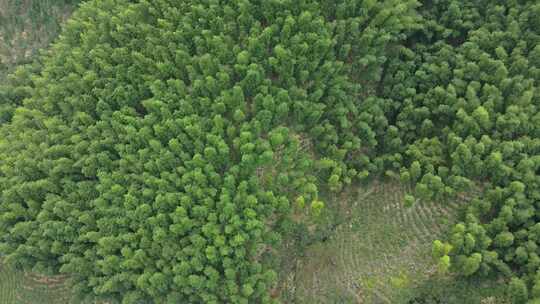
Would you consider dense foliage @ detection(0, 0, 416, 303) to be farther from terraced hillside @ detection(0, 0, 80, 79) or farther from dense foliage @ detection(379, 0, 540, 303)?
terraced hillside @ detection(0, 0, 80, 79)

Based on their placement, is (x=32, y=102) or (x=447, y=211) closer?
(x=447, y=211)

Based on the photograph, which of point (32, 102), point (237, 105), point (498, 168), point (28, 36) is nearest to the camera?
point (498, 168)

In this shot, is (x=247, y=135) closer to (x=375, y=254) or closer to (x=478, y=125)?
(x=375, y=254)

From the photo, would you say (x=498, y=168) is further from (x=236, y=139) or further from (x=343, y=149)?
(x=236, y=139)

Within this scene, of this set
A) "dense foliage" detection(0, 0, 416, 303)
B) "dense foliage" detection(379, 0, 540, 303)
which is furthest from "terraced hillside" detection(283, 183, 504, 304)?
"dense foliage" detection(0, 0, 416, 303)

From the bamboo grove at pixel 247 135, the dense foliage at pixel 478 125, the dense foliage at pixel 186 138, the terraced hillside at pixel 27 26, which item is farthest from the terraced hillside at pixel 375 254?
the terraced hillside at pixel 27 26

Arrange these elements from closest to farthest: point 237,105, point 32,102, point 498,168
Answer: point 498,168 → point 237,105 → point 32,102

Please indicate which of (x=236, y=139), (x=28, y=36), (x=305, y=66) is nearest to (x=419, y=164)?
(x=305, y=66)
